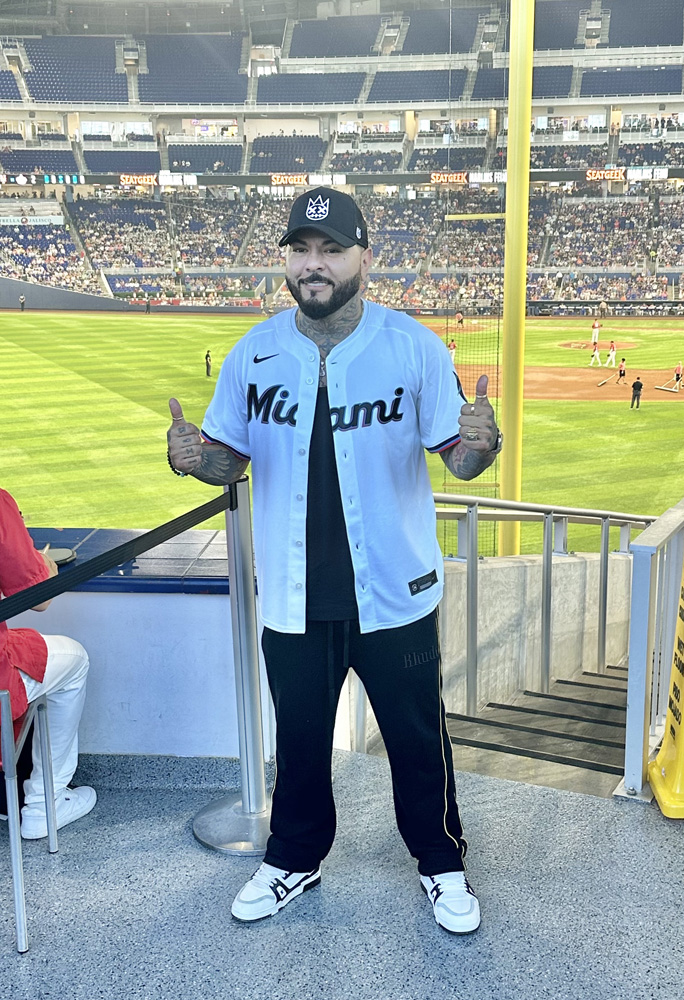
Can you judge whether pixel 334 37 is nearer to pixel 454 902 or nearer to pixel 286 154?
pixel 286 154

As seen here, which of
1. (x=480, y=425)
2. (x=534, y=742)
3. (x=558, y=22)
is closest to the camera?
(x=480, y=425)

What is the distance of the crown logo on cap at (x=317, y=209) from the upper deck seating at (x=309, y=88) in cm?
471

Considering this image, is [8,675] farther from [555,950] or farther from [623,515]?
[623,515]

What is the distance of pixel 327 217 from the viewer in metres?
1.42

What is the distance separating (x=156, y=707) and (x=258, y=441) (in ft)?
3.23

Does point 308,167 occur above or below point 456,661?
above

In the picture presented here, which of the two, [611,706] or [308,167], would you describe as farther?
[308,167]

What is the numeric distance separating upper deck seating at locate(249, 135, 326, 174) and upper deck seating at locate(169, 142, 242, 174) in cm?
14

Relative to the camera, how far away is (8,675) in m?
1.69

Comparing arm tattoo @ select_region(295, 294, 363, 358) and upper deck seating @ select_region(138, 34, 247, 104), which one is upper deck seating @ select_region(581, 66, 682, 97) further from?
arm tattoo @ select_region(295, 294, 363, 358)

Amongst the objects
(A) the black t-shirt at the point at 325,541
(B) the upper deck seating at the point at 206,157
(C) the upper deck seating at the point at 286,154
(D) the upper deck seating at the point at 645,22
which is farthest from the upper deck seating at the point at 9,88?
(D) the upper deck seating at the point at 645,22

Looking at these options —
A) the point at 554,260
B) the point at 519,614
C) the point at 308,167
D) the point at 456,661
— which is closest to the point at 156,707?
the point at 456,661

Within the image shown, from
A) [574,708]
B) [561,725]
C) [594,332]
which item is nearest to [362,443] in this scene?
[561,725]

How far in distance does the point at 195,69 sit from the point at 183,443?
4.78 meters
